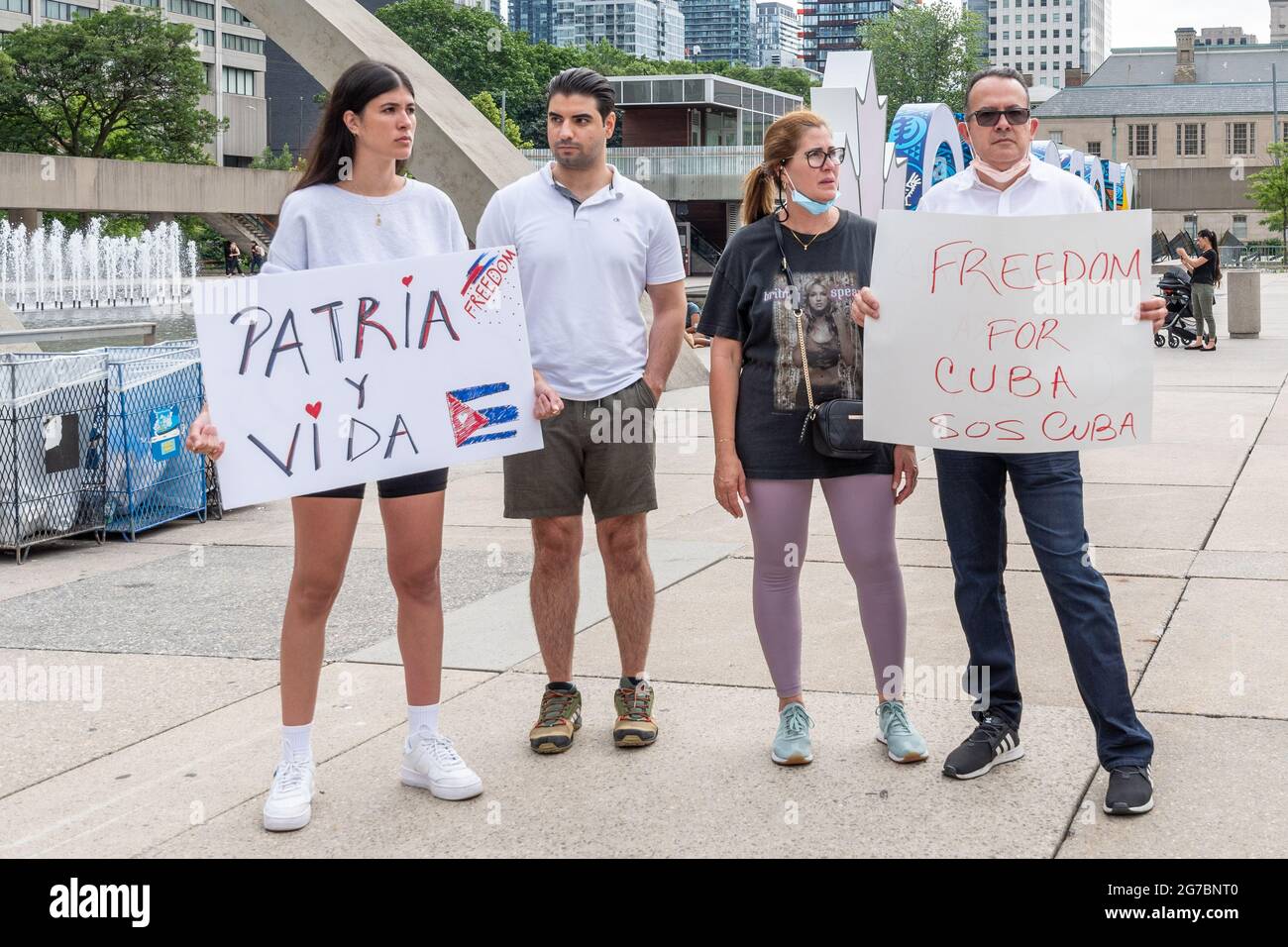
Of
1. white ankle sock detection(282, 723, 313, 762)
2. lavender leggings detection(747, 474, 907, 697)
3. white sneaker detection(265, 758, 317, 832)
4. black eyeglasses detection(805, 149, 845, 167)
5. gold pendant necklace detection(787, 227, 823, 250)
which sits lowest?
white sneaker detection(265, 758, 317, 832)

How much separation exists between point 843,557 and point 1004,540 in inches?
19.1

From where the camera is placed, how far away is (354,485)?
13.6 feet

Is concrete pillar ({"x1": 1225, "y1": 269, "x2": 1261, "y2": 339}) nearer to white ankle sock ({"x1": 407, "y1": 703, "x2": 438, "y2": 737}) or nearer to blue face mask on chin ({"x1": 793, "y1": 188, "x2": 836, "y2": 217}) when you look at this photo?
blue face mask on chin ({"x1": 793, "y1": 188, "x2": 836, "y2": 217})

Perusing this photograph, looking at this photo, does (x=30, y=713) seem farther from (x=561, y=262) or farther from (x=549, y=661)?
(x=561, y=262)

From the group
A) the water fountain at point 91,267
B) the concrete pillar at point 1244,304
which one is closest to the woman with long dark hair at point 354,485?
the concrete pillar at point 1244,304

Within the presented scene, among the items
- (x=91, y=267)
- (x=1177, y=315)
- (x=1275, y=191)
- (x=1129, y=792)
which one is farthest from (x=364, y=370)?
(x=1275, y=191)

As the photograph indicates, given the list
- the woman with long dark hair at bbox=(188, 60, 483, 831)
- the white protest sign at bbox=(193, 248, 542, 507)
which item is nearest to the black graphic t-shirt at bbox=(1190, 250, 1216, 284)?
Result: the white protest sign at bbox=(193, 248, 542, 507)

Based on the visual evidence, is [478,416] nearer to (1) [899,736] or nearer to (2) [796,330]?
(2) [796,330]

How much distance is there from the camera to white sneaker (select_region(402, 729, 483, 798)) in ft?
13.9

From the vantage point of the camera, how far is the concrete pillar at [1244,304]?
78.5 ft

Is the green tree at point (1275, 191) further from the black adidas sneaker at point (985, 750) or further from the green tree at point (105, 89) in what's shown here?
the black adidas sneaker at point (985, 750)

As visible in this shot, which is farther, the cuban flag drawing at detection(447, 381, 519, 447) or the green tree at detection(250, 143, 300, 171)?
the green tree at detection(250, 143, 300, 171)

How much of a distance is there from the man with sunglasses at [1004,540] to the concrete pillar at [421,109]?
13.5m

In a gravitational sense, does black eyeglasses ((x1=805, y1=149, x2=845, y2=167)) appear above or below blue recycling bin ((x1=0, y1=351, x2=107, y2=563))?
above
